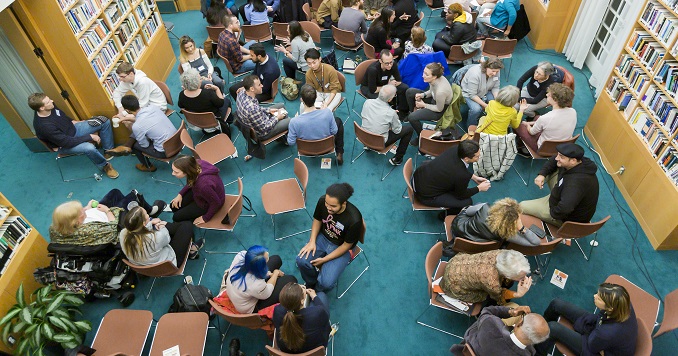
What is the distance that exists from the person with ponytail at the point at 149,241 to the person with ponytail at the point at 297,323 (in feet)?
4.65

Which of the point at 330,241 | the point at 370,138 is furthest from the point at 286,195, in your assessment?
the point at 370,138

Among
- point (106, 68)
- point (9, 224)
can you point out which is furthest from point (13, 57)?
point (9, 224)

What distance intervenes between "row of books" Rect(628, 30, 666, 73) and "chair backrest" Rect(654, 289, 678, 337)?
9.33 feet

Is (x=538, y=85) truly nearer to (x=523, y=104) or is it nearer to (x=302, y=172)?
(x=523, y=104)

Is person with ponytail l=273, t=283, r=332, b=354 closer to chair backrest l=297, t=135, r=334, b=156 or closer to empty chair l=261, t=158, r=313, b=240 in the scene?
empty chair l=261, t=158, r=313, b=240

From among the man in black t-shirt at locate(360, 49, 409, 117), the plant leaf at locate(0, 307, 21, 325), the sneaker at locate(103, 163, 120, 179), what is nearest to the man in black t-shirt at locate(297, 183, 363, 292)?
the plant leaf at locate(0, 307, 21, 325)

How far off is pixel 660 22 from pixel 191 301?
6.16m

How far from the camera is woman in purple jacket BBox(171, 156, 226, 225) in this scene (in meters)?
4.23

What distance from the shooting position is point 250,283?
3.51 metres

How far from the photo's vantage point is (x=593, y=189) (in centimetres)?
412

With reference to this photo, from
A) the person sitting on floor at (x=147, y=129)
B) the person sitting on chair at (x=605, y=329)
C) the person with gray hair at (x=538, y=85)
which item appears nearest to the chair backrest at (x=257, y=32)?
the person sitting on floor at (x=147, y=129)

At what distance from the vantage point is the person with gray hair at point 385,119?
16.8ft

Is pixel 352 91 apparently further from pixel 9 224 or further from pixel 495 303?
pixel 9 224

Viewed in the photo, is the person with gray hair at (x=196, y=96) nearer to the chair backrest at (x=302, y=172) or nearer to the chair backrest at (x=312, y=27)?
the chair backrest at (x=302, y=172)
